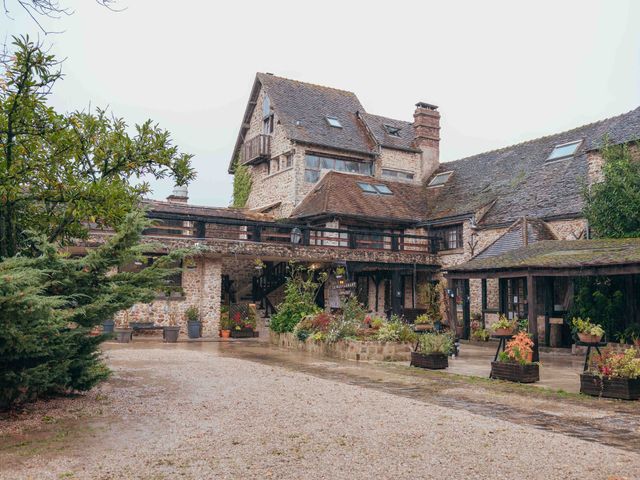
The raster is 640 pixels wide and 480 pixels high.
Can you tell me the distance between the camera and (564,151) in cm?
2497

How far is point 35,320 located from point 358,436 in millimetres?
3835

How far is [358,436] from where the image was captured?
21.8 feet

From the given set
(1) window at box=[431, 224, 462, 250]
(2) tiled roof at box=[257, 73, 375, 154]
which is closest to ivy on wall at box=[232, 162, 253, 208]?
(2) tiled roof at box=[257, 73, 375, 154]

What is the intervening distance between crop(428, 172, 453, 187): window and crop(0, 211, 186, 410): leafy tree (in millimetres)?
22556

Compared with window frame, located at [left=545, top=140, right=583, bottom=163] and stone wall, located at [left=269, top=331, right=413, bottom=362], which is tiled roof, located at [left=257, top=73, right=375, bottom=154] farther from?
stone wall, located at [left=269, top=331, right=413, bottom=362]

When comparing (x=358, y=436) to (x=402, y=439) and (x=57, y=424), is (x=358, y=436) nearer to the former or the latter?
(x=402, y=439)

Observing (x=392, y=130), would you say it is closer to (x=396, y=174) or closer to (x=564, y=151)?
(x=396, y=174)

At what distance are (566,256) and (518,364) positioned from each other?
5.17m

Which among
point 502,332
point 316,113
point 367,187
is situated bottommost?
point 502,332

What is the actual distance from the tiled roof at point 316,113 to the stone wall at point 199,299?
28.4 ft

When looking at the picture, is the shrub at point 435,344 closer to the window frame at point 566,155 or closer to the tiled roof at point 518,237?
the tiled roof at point 518,237

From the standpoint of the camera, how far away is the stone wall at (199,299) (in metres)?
21.2

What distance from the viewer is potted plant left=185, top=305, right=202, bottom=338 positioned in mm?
21000

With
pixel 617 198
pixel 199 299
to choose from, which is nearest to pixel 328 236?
pixel 199 299
